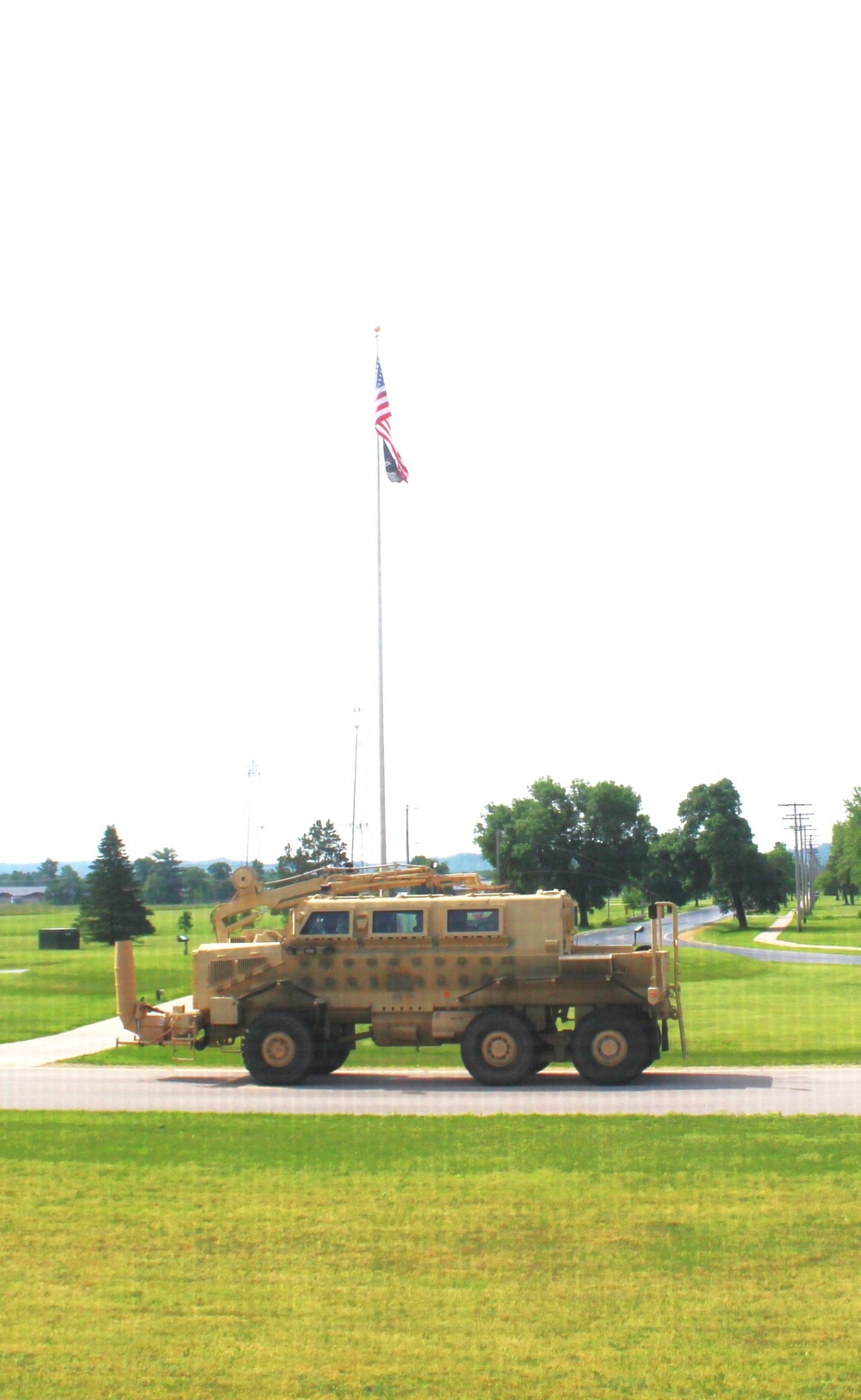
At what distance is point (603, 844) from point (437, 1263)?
95.6 meters

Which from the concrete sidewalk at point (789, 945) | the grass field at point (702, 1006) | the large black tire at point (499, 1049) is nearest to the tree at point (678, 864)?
the concrete sidewalk at point (789, 945)

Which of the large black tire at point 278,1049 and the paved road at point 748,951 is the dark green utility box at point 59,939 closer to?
the paved road at point 748,951

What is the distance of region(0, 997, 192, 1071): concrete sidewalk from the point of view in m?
23.0

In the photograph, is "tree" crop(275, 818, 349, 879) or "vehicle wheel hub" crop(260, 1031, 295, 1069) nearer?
"vehicle wheel hub" crop(260, 1031, 295, 1069)

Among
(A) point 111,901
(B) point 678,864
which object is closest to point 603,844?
(B) point 678,864

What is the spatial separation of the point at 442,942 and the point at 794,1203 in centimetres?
920

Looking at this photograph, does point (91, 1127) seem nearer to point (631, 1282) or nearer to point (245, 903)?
point (245, 903)

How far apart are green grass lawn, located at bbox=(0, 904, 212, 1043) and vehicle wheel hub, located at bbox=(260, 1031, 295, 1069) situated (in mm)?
9616

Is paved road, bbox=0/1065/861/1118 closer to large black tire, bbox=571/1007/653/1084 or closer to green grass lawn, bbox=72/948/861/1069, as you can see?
large black tire, bbox=571/1007/653/1084

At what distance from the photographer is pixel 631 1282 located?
8.70 meters

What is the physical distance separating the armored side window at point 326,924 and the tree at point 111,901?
5788 cm

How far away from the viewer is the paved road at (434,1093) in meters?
16.5

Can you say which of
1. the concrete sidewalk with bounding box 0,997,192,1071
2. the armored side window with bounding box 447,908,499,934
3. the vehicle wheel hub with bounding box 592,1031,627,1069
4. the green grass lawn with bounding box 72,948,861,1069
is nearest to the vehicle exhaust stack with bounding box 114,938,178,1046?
the concrete sidewalk with bounding box 0,997,192,1071

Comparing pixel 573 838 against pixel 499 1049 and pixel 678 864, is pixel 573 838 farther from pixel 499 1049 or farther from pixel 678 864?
pixel 499 1049
